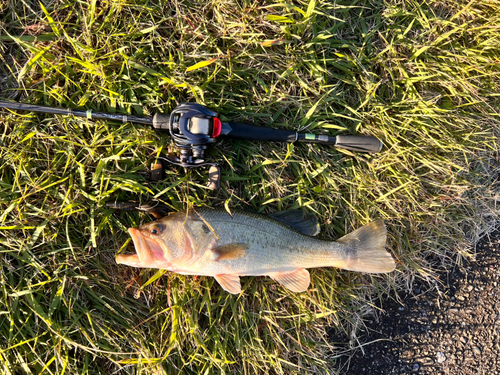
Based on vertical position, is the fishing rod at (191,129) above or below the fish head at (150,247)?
above

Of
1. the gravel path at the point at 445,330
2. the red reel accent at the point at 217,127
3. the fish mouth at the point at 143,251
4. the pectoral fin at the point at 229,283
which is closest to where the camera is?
the fish mouth at the point at 143,251

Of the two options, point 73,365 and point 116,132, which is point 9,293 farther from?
point 116,132

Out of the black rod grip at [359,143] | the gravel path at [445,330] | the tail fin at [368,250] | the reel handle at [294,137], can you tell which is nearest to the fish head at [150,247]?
the reel handle at [294,137]

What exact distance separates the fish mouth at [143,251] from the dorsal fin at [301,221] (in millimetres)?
1189

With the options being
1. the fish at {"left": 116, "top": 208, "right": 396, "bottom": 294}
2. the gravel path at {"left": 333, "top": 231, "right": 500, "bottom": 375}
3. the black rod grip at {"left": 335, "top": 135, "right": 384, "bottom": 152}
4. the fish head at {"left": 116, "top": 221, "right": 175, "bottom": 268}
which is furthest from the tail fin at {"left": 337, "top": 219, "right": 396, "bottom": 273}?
the fish head at {"left": 116, "top": 221, "right": 175, "bottom": 268}

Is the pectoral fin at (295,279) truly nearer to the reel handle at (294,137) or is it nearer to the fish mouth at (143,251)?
the fish mouth at (143,251)

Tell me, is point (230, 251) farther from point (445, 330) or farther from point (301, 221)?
point (445, 330)

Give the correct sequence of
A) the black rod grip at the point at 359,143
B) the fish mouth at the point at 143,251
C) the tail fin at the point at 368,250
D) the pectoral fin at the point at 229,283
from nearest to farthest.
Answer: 1. the fish mouth at the point at 143,251
2. the pectoral fin at the point at 229,283
3. the tail fin at the point at 368,250
4. the black rod grip at the point at 359,143

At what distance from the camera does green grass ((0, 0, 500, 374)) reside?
2838 millimetres

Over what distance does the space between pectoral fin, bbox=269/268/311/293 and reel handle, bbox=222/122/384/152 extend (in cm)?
128

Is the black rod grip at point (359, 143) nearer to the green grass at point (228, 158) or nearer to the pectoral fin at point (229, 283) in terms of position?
the green grass at point (228, 158)

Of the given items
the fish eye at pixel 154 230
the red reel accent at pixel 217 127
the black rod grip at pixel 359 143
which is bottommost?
the fish eye at pixel 154 230

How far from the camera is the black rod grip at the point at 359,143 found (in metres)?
3.08

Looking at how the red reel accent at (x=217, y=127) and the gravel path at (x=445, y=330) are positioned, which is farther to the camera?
the gravel path at (x=445, y=330)
